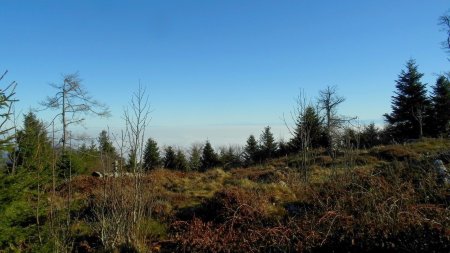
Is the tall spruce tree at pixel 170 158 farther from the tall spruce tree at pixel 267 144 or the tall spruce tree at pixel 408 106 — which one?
the tall spruce tree at pixel 408 106

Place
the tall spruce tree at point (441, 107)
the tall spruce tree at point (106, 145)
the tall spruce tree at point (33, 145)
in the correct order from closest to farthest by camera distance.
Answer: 1. the tall spruce tree at point (33, 145)
2. the tall spruce tree at point (106, 145)
3. the tall spruce tree at point (441, 107)

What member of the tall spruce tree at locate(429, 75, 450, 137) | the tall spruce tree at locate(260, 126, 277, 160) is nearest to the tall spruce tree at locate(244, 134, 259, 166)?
the tall spruce tree at locate(260, 126, 277, 160)

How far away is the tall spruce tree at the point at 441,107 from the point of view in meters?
31.6

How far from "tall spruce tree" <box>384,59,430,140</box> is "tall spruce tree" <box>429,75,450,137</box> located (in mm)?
636

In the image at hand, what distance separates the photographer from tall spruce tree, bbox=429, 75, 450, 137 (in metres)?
31.6

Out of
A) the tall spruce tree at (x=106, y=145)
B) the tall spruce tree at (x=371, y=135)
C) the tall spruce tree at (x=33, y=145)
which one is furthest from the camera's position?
the tall spruce tree at (x=371, y=135)

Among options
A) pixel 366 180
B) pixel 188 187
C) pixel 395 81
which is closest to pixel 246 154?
pixel 395 81

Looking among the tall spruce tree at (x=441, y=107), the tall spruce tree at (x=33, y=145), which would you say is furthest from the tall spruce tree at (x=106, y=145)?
the tall spruce tree at (x=441, y=107)

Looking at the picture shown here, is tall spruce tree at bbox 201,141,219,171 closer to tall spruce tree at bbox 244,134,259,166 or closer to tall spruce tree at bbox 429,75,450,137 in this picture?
tall spruce tree at bbox 244,134,259,166

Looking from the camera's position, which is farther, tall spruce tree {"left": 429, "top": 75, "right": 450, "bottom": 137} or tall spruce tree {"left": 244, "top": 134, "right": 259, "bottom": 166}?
tall spruce tree {"left": 244, "top": 134, "right": 259, "bottom": 166}

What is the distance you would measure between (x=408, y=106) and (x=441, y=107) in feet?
8.08

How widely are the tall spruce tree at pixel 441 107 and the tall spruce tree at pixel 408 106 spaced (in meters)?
0.64

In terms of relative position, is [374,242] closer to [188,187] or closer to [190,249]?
[190,249]

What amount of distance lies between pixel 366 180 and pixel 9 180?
7.48 meters
